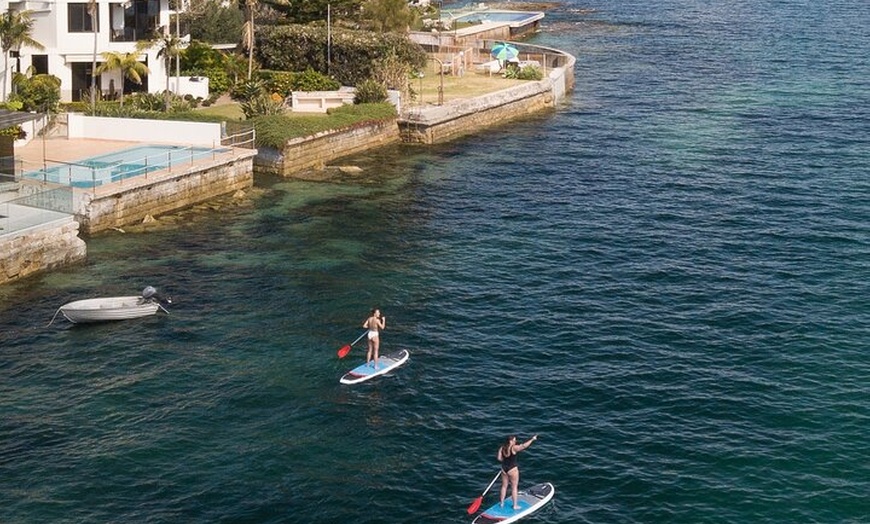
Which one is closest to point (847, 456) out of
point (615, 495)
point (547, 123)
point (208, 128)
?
point (615, 495)

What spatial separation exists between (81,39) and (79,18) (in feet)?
4.30

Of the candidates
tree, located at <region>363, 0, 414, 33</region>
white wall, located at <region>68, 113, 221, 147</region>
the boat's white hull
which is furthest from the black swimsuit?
tree, located at <region>363, 0, 414, 33</region>

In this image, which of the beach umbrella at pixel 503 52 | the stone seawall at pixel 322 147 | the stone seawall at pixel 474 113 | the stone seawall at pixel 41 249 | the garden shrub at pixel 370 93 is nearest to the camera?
the stone seawall at pixel 41 249

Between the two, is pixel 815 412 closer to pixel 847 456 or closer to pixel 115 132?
pixel 847 456

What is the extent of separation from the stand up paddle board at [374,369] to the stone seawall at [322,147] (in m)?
30.1

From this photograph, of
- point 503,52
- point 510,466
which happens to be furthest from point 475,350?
point 503,52

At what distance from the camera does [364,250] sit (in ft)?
202

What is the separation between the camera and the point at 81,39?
263 ft

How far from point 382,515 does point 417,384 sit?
31.3ft

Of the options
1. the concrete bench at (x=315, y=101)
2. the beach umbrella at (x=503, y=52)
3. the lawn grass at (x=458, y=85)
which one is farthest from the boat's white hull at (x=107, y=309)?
the beach umbrella at (x=503, y=52)

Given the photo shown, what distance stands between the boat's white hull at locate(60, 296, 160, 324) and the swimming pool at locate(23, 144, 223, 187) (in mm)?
13230

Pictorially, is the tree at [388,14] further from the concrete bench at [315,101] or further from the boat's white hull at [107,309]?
the boat's white hull at [107,309]

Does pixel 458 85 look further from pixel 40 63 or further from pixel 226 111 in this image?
pixel 40 63

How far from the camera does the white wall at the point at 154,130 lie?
2830 inches
